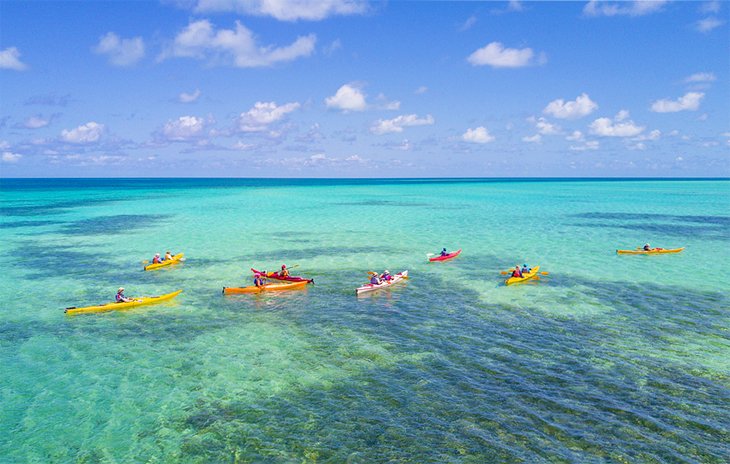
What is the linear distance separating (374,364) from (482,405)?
492cm

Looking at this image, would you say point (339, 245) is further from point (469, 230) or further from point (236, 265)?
point (469, 230)

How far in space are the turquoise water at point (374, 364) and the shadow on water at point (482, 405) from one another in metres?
0.07

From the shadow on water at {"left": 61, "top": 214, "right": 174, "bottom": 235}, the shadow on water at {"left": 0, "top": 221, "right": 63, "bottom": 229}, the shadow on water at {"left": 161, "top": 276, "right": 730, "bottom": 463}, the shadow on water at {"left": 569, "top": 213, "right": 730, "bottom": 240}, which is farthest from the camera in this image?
the shadow on water at {"left": 0, "top": 221, "right": 63, "bottom": 229}

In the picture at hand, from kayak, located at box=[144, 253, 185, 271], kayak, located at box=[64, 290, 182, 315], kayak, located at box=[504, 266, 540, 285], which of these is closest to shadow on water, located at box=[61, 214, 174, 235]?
kayak, located at box=[144, 253, 185, 271]

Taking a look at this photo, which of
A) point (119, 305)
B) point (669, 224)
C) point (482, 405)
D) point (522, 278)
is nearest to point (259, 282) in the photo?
point (119, 305)

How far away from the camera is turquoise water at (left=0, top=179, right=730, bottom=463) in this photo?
45.4ft

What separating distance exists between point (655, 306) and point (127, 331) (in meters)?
28.8

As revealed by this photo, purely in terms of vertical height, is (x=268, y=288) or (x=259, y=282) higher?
(x=259, y=282)

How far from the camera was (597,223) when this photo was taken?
210ft

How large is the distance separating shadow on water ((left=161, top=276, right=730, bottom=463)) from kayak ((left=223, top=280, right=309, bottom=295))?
326 inches

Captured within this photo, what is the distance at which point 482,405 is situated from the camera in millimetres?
15734

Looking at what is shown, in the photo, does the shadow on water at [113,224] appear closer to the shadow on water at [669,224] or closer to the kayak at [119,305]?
the kayak at [119,305]

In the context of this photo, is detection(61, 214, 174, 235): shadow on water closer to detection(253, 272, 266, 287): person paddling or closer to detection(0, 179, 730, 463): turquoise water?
detection(0, 179, 730, 463): turquoise water

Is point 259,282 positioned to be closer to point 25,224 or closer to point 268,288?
point 268,288
